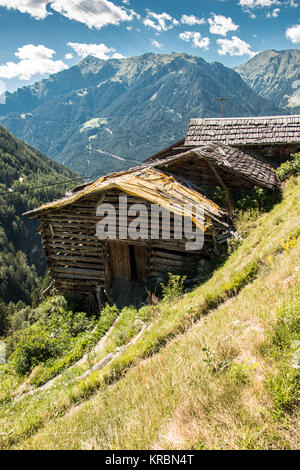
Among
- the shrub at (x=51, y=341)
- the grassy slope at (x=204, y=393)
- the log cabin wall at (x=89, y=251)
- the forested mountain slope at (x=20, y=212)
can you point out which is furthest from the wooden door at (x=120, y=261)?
the forested mountain slope at (x=20, y=212)

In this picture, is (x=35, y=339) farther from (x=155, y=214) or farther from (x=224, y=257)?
(x=224, y=257)

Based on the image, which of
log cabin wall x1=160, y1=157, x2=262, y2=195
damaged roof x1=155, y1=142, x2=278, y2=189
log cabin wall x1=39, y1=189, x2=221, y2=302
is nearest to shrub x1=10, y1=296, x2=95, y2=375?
log cabin wall x1=39, y1=189, x2=221, y2=302

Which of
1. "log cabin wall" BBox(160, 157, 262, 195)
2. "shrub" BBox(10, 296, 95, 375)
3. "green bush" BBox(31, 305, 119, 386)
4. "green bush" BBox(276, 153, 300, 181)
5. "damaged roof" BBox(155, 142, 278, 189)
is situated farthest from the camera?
"green bush" BBox(276, 153, 300, 181)

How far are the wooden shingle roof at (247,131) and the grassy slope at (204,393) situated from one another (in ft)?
47.1

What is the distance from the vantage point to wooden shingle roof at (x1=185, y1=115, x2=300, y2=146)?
1678cm

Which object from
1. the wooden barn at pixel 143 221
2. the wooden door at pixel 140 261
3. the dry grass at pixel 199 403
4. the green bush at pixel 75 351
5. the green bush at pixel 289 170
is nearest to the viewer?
the dry grass at pixel 199 403

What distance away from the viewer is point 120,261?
13.0 m

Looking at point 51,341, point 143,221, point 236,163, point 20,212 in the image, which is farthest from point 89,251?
point 20,212

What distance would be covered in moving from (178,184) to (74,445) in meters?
11.3

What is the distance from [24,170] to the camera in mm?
145000

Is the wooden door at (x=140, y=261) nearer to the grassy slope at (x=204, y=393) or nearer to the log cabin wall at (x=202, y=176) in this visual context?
the log cabin wall at (x=202, y=176)

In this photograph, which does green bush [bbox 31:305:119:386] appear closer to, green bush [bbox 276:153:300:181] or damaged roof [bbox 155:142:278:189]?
damaged roof [bbox 155:142:278:189]

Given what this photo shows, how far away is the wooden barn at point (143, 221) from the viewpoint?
10.7 m
